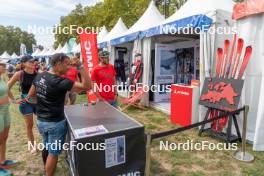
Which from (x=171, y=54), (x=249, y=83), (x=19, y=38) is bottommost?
(x=249, y=83)

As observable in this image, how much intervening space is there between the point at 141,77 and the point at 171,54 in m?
1.38

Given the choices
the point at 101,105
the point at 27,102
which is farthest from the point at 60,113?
the point at 27,102

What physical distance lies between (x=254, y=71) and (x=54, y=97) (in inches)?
136

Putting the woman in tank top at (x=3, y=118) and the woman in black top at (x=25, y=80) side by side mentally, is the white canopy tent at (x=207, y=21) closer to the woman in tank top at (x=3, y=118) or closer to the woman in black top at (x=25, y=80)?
the woman in black top at (x=25, y=80)

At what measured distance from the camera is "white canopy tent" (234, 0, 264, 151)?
3691 mm

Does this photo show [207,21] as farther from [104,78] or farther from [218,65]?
[104,78]

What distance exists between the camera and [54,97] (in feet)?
7.62

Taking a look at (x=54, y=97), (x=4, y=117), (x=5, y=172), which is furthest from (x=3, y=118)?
(x=54, y=97)

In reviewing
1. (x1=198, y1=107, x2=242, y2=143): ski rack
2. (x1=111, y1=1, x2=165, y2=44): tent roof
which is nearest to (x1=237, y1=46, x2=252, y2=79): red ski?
(x1=198, y1=107, x2=242, y2=143): ski rack

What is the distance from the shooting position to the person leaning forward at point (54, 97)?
2.25 metres

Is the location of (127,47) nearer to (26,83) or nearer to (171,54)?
(171,54)

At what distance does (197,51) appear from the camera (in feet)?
25.8

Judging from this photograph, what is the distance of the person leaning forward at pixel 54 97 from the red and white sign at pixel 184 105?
3101 millimetres

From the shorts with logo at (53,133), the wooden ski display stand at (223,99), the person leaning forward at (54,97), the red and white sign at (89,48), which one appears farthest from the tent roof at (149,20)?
the shorts with logo at (53,133)
